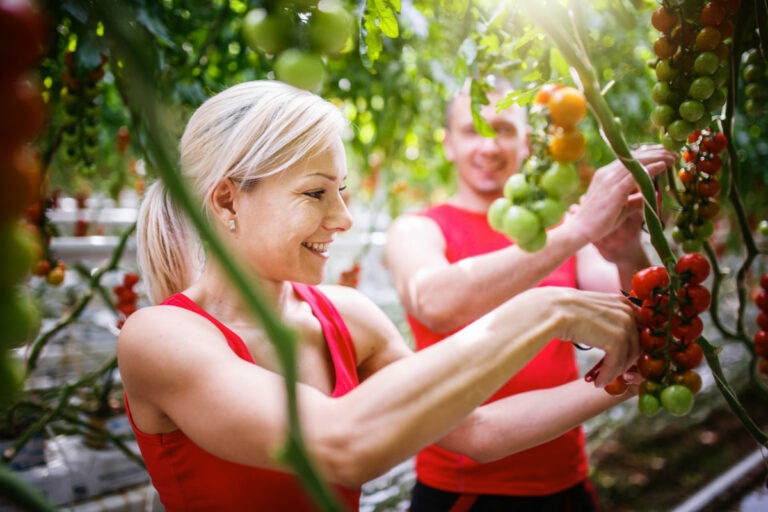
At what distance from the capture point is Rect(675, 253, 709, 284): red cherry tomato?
0.61 m

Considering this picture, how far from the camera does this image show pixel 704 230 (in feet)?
2.33

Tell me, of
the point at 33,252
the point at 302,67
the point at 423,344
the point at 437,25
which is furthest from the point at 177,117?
the point at 33,252

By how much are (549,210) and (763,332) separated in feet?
1.79

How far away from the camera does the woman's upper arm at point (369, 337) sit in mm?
991

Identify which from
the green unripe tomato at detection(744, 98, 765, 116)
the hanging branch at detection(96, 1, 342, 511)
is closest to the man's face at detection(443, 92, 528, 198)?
the green unripe tomato at detection(744, 98, 765, 116)

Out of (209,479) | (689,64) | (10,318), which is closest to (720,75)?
(689,64)

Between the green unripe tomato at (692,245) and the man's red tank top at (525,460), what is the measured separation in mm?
532

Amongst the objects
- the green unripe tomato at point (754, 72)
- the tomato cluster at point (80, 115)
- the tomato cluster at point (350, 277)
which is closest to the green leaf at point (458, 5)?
the green unripe tomato at point (754, 72)

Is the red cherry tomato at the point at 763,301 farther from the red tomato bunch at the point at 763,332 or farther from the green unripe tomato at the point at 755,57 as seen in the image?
the green unripe tomato at the point at 755,57

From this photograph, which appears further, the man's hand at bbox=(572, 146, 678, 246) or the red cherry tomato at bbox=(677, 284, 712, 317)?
the man's hand at bbox=(572, 146, 678, 246)

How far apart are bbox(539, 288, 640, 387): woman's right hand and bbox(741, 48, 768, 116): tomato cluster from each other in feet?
1.32

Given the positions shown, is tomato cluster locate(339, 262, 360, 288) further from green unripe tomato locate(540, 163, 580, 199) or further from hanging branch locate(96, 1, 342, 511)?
hanging branch locate(96, 1, 342, 511)

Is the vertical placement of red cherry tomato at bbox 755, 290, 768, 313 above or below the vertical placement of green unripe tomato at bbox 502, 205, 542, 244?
below

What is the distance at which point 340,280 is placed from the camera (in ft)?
6.82
